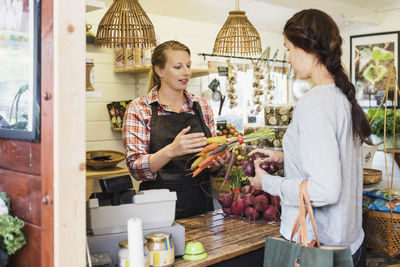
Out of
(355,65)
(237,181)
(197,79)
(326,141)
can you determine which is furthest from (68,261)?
(355,65)

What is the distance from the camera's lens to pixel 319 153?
5.07 feet

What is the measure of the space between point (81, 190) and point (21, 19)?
1.97ft

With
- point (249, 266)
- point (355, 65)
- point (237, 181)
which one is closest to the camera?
point (249, 266)

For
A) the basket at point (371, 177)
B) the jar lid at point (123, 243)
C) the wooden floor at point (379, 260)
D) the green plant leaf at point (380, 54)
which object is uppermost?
the green plant leaf at point (380, 54)

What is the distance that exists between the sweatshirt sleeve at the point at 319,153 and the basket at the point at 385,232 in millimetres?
1398

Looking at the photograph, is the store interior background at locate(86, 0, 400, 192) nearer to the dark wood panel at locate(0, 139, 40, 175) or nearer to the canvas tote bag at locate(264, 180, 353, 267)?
the dark wood panel at locate(0, 139, 40, 175)

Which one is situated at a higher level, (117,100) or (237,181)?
(117,100)

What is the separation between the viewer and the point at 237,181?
3.23m

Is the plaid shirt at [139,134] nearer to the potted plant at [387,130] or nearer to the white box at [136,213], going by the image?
the white box at [136,213]

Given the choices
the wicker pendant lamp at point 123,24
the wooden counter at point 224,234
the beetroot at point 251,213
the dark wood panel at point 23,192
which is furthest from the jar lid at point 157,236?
the wicker pendant lamp at point 123,24

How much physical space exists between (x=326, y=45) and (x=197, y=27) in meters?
4.23

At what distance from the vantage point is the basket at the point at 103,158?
13.9 ft

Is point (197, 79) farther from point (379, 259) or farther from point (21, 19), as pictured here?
point (21, 19)

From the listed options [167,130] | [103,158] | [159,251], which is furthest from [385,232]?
[103,158]
